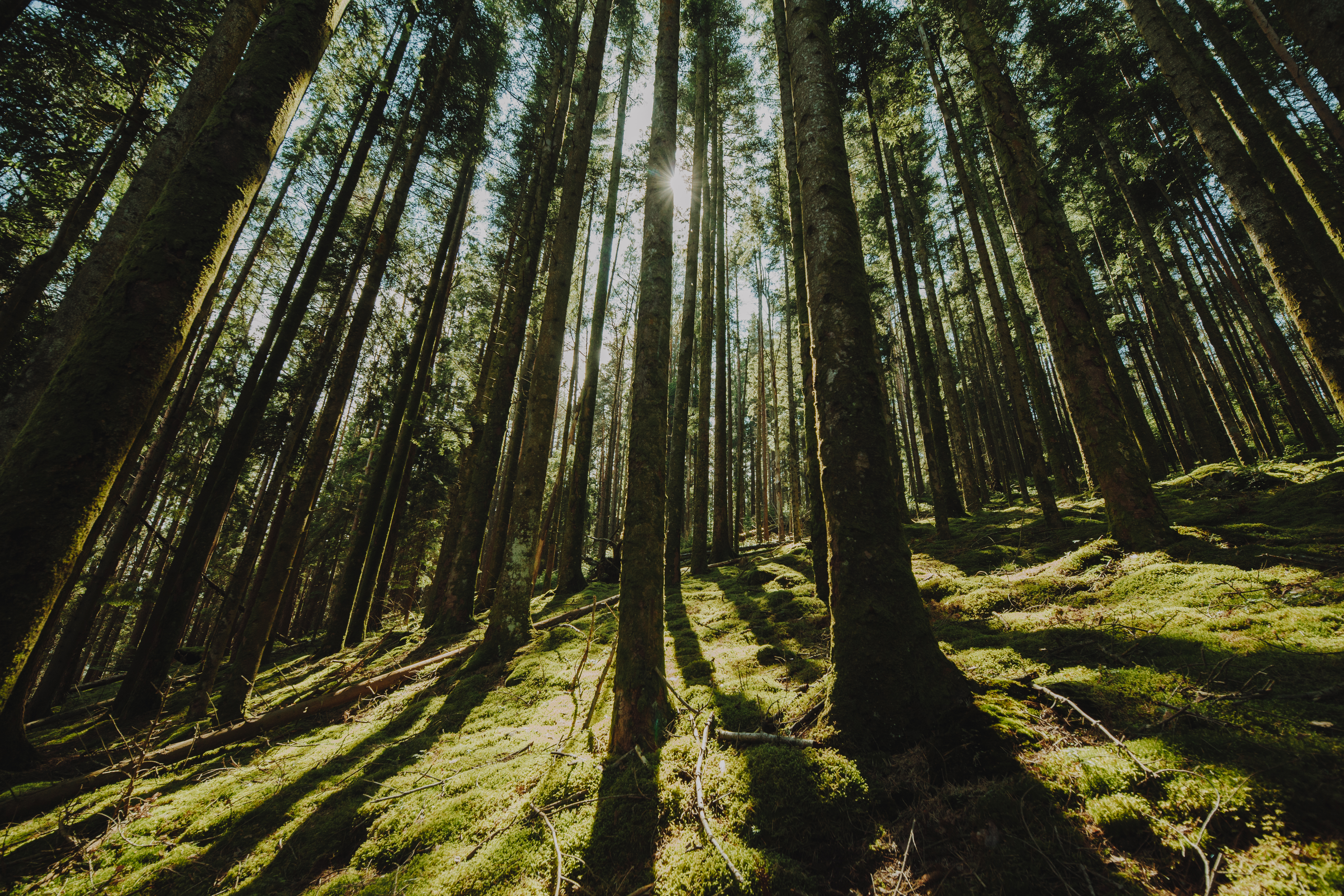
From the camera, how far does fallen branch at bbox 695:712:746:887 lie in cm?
185

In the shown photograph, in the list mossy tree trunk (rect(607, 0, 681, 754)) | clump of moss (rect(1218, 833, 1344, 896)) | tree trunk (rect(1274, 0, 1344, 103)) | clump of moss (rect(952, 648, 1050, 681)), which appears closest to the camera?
clump of moss (rect(1218, 833, 1344, 896))

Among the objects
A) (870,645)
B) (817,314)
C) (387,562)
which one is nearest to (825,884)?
(870,645)

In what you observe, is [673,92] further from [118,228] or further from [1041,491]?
[1041,491]

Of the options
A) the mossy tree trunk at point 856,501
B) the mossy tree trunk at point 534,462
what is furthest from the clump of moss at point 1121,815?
the mossy tree trunk at point 534,462

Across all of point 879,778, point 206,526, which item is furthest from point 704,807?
point 206,526

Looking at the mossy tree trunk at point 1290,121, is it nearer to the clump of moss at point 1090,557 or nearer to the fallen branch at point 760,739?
the clump of moss at point 1090,557

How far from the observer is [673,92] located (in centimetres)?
470

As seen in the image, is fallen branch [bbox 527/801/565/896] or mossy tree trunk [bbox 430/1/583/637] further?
mossy tree trunk [bbox 430/1/583/637]

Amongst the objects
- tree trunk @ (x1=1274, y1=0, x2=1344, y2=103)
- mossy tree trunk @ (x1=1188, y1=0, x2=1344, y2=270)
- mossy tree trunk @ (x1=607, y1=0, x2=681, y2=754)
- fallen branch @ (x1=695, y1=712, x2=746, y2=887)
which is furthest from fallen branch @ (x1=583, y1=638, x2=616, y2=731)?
mossy tree trunk @ (x1=1188, y1=0, x2=1344, y2=270)

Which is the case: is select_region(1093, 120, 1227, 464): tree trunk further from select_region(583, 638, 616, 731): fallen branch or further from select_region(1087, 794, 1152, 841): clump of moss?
select_region(583, 638, 616, 731): fallen branch

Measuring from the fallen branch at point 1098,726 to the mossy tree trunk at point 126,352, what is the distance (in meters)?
3.81

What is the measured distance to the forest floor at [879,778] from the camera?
158 centimetres

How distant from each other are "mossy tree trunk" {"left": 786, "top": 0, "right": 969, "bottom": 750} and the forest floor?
253 mm

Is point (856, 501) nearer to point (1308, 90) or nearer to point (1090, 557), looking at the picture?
point (1090, 557)
